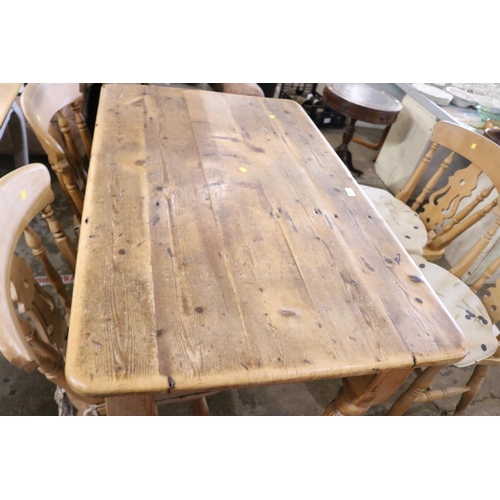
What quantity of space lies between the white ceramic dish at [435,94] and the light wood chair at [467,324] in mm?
1370

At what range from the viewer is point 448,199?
154 cm

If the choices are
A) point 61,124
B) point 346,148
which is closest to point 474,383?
point 61,124

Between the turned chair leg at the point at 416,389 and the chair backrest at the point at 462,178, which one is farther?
the chair backrest at the point at 462,178

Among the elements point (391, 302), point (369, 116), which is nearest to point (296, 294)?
point (391, 302)

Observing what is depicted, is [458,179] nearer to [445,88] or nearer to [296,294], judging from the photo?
[296,294]

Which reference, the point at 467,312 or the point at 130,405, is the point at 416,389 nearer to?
the point at 467,312

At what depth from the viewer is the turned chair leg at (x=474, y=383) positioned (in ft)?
4.28

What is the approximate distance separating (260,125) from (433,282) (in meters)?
0.92

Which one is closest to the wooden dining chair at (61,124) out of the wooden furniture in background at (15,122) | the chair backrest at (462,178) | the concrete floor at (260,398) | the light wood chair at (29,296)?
the light wood chair at (29,296)

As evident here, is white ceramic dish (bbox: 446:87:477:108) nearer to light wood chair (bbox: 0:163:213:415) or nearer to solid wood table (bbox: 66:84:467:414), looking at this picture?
solid wood table (bbox: 66:84:467:414)

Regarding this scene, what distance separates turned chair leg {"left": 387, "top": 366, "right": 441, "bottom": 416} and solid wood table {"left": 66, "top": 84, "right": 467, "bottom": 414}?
21cm

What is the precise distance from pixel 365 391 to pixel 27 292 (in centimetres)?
85

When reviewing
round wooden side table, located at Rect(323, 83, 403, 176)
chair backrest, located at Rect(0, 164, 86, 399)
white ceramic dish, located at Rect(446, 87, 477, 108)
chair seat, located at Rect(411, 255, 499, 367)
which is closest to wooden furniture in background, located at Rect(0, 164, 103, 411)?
chair backrest, located at Rect(0, 164, 86, 399)

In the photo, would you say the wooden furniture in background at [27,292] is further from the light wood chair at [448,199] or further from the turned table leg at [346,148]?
the turned table leg at [346,148]
